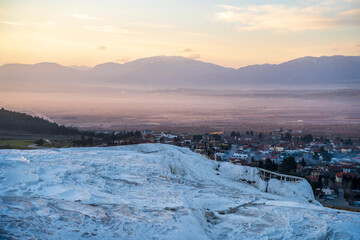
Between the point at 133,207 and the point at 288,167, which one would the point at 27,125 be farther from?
the point at 133,207

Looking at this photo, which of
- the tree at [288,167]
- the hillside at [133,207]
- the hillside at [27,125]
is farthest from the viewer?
the hillside at [27,125]

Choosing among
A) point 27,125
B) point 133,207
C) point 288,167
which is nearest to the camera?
point 133,207

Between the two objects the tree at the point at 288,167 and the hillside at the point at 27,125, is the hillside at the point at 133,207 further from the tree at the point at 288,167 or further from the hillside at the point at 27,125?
the hillside at the point at 27,125

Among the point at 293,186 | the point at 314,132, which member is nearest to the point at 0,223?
the point at 293,186

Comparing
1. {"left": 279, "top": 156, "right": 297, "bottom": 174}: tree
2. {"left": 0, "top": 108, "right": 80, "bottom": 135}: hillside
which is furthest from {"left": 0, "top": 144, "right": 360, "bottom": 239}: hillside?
{"left": 0, "top": 108, "right": 80, "bottom": 135}: hillside

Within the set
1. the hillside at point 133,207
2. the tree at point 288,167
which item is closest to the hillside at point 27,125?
the tree at point 288,167

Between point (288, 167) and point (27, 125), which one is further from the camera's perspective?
point (27, 125)

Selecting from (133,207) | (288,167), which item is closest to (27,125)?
(288,167)
